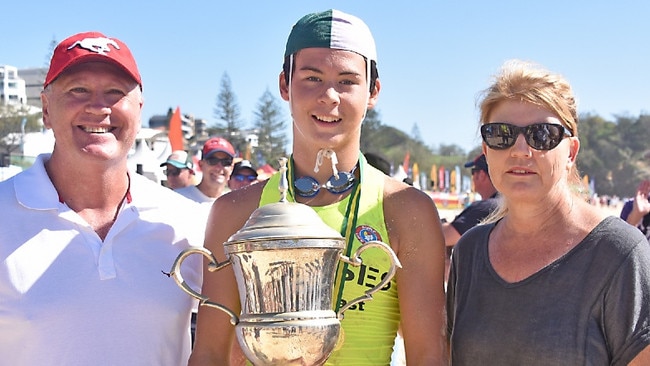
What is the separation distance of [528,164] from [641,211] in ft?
13.5

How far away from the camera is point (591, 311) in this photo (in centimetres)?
228

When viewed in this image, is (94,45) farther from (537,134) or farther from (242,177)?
(242,177)

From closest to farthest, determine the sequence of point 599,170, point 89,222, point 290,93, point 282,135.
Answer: point 290,93 < point 89,222 < point 282,135 < point 599,170

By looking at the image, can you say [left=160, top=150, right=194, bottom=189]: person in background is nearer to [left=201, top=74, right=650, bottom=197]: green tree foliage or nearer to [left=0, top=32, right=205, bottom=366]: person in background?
[left=0, top=32, right=205, bottom=366]: person in background

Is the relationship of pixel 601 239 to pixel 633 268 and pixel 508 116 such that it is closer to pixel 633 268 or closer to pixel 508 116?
pixel 633 268

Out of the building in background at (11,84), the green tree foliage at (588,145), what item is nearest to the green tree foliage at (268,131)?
the green tree foliage at (588,145)

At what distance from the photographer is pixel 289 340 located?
6.55 ft

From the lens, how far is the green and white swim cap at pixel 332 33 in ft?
7.77

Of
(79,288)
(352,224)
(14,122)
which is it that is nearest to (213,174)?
(79,288)

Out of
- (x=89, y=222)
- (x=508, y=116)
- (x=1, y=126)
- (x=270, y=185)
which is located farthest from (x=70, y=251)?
(x=1, y=126)

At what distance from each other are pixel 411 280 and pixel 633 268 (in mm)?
668

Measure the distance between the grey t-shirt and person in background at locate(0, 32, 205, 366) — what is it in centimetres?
106

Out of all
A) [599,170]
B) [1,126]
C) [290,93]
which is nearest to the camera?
[290,93]

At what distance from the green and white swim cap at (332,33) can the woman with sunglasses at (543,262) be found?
508 mm
